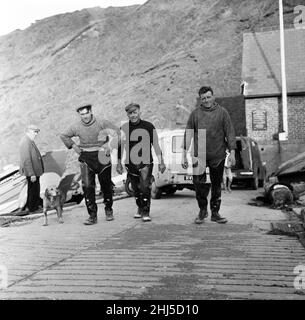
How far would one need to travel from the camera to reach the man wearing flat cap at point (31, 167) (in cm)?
1000

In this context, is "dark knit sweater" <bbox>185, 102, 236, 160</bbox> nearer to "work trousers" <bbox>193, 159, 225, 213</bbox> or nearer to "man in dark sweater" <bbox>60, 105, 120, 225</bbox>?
"work trousers" <bbox>193, 159, 225, 213</bbox>

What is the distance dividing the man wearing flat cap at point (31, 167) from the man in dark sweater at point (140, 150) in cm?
286

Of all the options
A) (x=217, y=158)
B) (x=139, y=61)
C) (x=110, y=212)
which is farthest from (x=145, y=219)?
(x=139, y=61)

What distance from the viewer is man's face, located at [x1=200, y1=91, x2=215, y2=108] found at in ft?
23.2

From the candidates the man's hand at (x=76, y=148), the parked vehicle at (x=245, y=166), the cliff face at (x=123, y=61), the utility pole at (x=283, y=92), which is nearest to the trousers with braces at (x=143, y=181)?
the man's hand at (x=76, y=148)

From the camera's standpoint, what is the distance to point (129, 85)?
44344mm

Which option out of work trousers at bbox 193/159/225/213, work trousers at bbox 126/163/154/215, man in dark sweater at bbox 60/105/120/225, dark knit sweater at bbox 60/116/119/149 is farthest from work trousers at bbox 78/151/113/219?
work trousers at bbox 193/159/225/213

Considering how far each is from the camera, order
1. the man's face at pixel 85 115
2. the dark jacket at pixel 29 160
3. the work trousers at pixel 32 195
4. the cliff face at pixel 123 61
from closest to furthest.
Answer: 1. the man's face at pixel 85 115
2. the dark jacket at pixel 29 160
3. the work trousers at pixel 32 195
4. the cliff face at pixel 123 61

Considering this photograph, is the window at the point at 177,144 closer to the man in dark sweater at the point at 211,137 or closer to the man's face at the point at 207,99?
the man in dark sweater at the point at 211,137

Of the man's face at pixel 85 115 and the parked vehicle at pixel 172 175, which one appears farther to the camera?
A: the parked vehicle at pixel 172 175

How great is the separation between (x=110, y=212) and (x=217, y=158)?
2.13m

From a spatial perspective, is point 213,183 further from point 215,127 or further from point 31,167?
point 31,167

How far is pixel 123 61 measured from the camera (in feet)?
167

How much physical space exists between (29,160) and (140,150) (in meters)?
3.29
